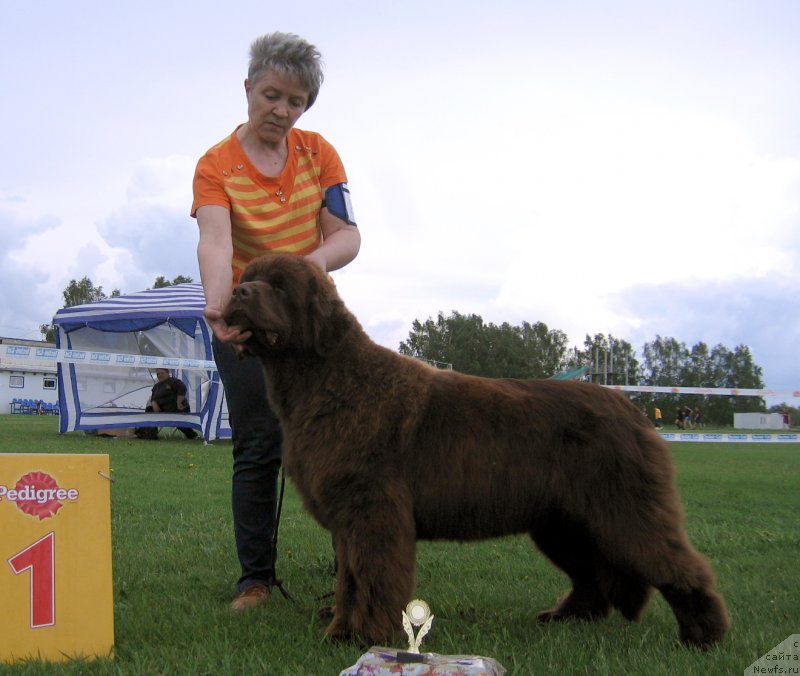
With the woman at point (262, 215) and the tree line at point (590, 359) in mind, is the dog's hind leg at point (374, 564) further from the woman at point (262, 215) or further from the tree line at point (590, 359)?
the tree line at point (590, 359)

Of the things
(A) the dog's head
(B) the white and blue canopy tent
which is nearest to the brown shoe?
(A) the dog's head

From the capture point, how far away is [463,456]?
3170 millimetres

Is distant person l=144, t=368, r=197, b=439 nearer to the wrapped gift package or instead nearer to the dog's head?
the dog's head

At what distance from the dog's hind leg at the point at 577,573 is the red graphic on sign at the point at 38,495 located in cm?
218

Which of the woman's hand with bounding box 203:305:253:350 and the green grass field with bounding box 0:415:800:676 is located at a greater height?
the woman's hand with bounding box 203:305:253:350

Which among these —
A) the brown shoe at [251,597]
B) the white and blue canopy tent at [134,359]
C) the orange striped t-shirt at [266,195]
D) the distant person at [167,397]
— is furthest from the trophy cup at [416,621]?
the distant person at [167,397]

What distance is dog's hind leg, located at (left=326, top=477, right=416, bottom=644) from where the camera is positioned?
3.01m

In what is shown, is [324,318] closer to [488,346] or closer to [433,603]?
[433,603]

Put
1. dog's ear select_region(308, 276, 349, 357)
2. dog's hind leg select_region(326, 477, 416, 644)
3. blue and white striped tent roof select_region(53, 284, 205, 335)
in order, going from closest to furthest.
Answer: dog's hind leg select_region(326, 477, 416, 644), dog's ear select_region(308, 276, 349, 357), blue and white striped tent roof select_region(53, 284, 205, 335)

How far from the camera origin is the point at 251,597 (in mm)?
3812

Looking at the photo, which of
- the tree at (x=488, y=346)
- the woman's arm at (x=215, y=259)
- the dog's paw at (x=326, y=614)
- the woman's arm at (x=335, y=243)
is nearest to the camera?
the woman's arm at (x=215, y=259)

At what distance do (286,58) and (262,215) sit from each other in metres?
0.79

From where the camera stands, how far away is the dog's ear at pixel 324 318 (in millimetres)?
3230

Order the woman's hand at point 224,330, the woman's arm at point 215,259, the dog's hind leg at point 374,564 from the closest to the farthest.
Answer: the dog's hind leg at point 374,564
the woman's hand at point 224,330
the woman's arm at point 215,259
